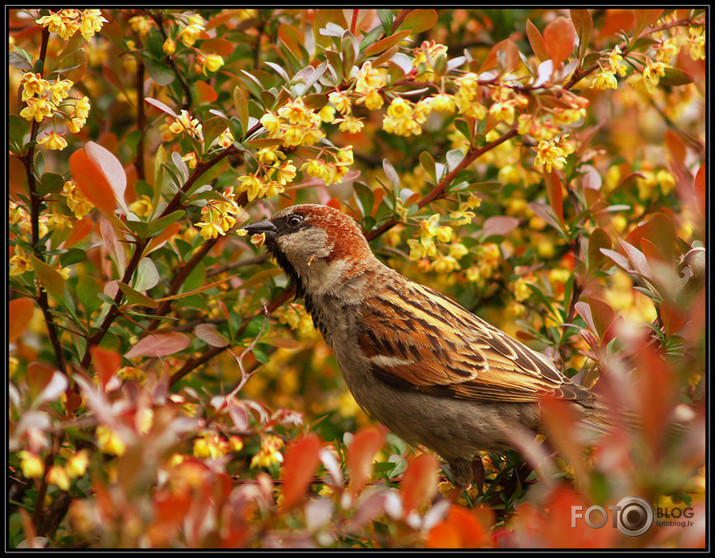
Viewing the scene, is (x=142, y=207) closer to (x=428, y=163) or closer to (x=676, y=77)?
(x=428, y=163)

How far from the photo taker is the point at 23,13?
2.06 m

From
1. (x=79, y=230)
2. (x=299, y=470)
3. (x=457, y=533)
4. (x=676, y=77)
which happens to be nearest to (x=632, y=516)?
(x=457, y=533)

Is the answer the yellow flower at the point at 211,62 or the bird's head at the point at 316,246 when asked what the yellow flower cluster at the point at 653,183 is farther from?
A: the yellow flower at the point at 211,62

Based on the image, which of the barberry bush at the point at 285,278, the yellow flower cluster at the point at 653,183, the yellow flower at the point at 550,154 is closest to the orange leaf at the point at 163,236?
the barberry bush at the point at 285,278

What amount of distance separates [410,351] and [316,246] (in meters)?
0.57

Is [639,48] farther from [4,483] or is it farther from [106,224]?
[4,483]

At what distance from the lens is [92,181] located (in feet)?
5.57

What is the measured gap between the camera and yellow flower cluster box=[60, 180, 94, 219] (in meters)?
1.91

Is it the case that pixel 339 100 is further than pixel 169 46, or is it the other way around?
pixel 169 46

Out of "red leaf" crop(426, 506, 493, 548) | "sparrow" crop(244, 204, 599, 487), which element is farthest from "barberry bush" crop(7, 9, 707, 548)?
"sparrow" crop(244, 204, 599, 487)

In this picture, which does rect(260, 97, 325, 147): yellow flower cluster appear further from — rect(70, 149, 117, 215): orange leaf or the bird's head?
the bird's head

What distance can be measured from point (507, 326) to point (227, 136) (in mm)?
1965

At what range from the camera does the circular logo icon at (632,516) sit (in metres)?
1.14

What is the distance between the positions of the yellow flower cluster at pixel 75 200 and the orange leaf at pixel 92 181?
0.20 meters
